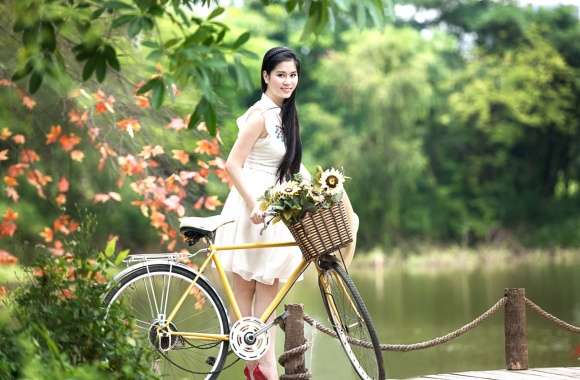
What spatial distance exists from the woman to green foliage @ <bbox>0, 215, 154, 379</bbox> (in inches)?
26.6

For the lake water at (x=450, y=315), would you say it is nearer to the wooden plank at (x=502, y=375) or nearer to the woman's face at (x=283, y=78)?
the wooden plank at (x=502, y=375)

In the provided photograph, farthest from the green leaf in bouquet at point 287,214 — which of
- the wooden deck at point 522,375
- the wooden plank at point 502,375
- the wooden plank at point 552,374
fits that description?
the wooden plank at point 552,374

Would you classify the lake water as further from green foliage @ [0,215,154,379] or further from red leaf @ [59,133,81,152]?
red leaf @ [59,133,81,152]

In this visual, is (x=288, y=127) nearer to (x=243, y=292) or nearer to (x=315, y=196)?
(x=315, y=196)

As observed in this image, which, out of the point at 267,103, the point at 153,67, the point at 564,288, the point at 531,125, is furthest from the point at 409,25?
the point at 267,103

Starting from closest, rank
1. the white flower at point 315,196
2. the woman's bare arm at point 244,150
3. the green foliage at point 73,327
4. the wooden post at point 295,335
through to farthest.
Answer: the green foliage at point 73,327 < the white flower at point 315,196 < the woman's bare arm at point 244,150 < the wooden post at point 295,335

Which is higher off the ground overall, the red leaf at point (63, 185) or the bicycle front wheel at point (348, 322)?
the red leaf at point (63, 185)

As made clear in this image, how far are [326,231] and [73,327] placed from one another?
1.07 metres

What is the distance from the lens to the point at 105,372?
3596mm

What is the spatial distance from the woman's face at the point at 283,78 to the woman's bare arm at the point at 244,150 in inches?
5.1

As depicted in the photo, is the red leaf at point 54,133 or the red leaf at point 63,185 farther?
the red leaf at point 63,185

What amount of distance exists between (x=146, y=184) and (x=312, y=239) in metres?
2.80

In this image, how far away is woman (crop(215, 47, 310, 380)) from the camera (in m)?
4.61

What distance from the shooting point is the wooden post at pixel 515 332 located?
554 cm
